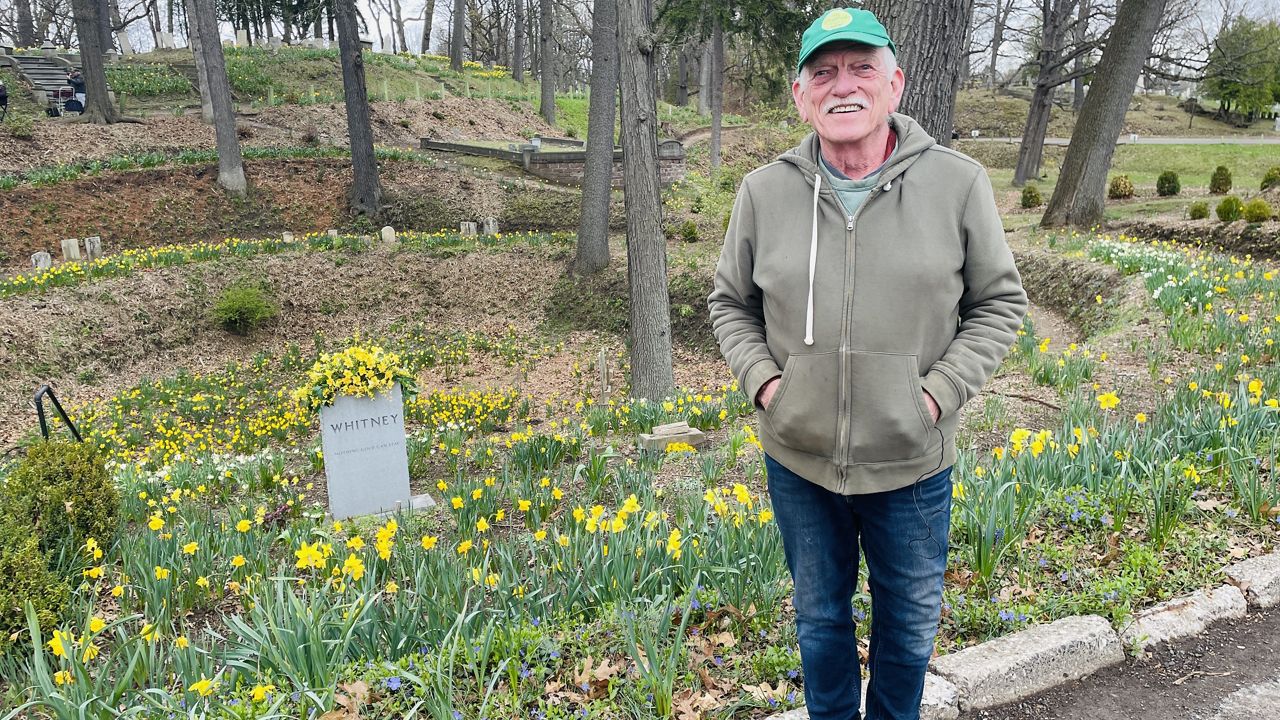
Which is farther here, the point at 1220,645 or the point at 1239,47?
the point at 1239,47

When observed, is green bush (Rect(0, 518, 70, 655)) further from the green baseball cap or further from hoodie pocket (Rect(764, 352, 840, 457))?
the green baseball cap

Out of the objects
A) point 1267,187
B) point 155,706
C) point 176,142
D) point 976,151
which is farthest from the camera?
point 976,151

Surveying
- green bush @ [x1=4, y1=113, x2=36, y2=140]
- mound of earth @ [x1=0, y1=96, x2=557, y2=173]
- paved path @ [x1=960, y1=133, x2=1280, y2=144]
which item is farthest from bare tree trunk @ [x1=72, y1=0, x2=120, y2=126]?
paved path @ [x1=960, y1=133, x2=1280, y2=144]

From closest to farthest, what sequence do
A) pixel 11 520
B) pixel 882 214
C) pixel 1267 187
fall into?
pixel 882 214 < pixel 11 520 < pixel 1267 187

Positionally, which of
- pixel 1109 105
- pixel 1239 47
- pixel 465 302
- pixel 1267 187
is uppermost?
pixel 1239 47

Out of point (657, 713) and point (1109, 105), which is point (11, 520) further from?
point (1109, 105)

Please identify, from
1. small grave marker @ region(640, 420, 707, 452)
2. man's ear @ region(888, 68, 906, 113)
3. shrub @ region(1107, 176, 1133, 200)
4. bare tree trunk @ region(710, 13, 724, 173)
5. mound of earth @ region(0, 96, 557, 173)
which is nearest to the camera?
man's ear @ region(888, 68, 906, 113)

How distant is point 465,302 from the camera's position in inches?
559

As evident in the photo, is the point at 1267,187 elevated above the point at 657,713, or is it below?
above

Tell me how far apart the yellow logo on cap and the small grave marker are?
396 centimetres

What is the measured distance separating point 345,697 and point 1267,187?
17.1 meters

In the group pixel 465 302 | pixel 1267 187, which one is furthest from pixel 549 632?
pixel 1267 187

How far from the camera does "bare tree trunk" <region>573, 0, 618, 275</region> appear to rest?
13.2m

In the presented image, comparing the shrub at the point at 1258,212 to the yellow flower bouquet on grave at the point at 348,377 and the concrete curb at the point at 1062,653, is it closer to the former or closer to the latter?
the concrete curb at the point at 1062,653
